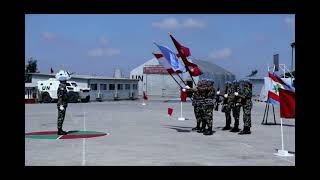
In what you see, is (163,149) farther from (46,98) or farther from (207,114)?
(46,98)

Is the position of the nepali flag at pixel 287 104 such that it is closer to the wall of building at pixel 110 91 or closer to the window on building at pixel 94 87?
the wall of building at pixel 110 91

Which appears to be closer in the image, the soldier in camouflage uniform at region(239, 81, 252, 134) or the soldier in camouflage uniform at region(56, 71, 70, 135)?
the soldier in camouflage uniform at region(56, 71, 70, 135)

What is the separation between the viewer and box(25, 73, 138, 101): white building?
51.0 m

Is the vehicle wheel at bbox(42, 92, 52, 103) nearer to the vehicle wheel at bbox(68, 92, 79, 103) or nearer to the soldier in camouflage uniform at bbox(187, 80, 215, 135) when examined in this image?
the vehicle wheel at bbox(68, 92, 79, 103)

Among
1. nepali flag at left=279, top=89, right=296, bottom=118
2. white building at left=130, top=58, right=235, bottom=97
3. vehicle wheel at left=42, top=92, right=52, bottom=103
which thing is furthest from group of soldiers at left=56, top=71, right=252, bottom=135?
white building at left=130, top=58, right=235, bottom=97

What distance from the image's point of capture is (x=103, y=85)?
53344mm

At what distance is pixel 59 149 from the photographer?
40.6 ft

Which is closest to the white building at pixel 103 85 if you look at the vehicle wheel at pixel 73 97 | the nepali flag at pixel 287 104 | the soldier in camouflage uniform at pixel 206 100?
the vehicle wheel at pixel 73 97
